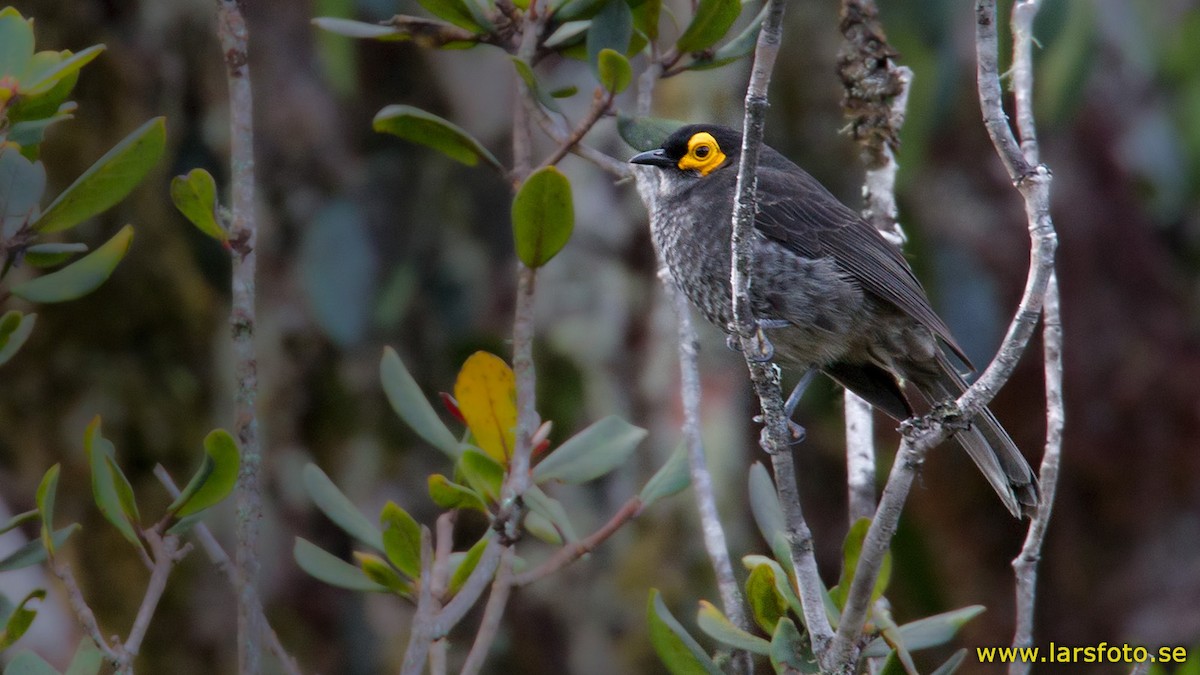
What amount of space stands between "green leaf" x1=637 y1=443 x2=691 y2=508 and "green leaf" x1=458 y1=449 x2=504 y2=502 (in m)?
0.34

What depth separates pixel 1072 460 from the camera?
7488 millimetres

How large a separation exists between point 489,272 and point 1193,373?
4.12 m

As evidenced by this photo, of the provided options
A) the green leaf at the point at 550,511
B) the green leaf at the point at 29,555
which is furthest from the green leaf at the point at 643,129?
the green leaf at the point at 29,555

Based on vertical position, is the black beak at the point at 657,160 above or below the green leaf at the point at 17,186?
above

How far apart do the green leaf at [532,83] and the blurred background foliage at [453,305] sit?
2.23 m

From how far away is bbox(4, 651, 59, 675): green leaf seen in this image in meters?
2.35

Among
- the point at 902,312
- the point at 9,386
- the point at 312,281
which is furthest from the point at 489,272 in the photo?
the point at 902,312

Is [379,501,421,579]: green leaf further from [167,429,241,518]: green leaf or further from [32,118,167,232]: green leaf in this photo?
[32,118,167,232]: green leaf

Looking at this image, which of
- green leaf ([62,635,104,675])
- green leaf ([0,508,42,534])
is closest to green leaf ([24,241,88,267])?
green leaf ([0,508,42,534])

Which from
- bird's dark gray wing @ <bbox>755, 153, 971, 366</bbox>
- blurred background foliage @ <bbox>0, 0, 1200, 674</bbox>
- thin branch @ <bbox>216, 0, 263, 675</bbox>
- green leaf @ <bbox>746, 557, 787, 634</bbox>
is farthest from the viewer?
blurred background foliage @ <bbox>0, 0, 1200, 674</bbox>

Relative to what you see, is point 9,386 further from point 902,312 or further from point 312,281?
point 902,312

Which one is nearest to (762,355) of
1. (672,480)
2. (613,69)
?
(672,480)

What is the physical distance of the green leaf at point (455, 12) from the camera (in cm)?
272

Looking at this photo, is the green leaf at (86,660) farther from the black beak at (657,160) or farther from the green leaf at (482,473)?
the black beak at (657,160)
